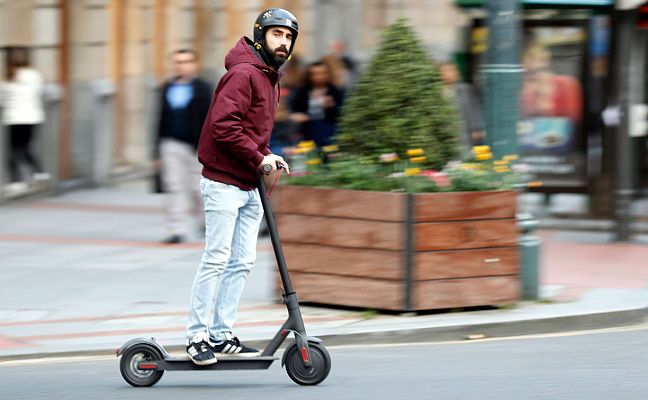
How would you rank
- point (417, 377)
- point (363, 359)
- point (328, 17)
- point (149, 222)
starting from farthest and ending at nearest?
1. point (328, 17)
2. point (149, 222)
3. point (363, 359)
4. point (417, 377)

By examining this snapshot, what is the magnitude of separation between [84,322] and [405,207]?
6.90ft

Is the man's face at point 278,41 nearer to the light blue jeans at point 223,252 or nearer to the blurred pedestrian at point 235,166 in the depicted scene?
the blurred pedestrian at point 235,166

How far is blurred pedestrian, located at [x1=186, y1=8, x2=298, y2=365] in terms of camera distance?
6.59 metres

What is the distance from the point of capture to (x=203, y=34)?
22.8m

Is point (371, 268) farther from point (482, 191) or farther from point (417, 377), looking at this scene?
point (417, 377)

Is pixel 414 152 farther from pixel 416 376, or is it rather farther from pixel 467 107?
pixel 467 107

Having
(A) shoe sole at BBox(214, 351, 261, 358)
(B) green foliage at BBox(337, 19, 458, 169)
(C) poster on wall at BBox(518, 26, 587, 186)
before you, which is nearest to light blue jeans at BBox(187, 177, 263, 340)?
(A) shoe sole at BBox(214, 351, 261, 358)

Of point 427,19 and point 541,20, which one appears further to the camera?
point 427,19

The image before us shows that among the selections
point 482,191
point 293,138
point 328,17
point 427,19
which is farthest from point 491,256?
point 427,19

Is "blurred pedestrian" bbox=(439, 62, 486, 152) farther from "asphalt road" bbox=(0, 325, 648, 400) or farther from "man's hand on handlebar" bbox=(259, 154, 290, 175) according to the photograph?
"man's hand on handlebar" bbox=(259, 154, 290, 175)

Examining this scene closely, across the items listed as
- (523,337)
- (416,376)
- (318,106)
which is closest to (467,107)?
(318,106)

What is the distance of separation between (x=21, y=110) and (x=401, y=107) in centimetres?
793

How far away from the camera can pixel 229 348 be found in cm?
680

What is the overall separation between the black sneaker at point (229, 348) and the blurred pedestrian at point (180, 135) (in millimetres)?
5707
